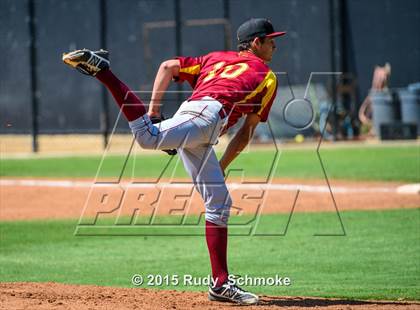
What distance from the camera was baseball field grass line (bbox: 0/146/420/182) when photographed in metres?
19.8

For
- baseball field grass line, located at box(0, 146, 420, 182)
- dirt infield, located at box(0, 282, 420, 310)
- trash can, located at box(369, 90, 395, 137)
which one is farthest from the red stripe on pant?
trash can, located at box(369, 90, 395, 137)

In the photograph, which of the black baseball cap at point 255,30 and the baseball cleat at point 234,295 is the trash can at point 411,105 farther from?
the baseball cleat at point 234,295

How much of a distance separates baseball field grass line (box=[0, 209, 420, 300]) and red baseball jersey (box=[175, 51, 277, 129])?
76.4 inches

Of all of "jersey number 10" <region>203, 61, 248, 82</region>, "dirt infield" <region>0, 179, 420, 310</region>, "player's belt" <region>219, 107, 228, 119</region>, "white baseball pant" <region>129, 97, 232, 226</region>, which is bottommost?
"dirt infield" <region>0, 179, 420, 310</region>

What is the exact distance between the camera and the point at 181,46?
29781mm

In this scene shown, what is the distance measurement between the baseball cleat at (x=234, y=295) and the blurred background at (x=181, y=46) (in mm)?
21858

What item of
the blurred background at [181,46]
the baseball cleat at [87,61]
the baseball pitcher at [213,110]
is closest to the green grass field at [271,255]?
the baseball pitcher at [213,110]

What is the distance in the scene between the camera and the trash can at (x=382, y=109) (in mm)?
28000

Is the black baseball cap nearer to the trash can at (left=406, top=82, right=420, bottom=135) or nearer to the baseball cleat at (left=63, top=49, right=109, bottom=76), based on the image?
the baseball cleat at (left=63, top=49, right=109, bottom=76)

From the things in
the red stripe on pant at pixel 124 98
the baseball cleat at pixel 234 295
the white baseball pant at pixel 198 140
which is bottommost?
the baseball cleat at pixel 234 295

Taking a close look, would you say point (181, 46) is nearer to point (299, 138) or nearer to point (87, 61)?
point (299, 138)

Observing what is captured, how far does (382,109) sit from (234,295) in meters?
21.8

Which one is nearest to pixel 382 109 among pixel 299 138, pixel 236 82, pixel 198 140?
pixel 299 138

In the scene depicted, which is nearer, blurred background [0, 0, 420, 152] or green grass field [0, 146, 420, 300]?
green grass field [0, 146, 420, 300]
